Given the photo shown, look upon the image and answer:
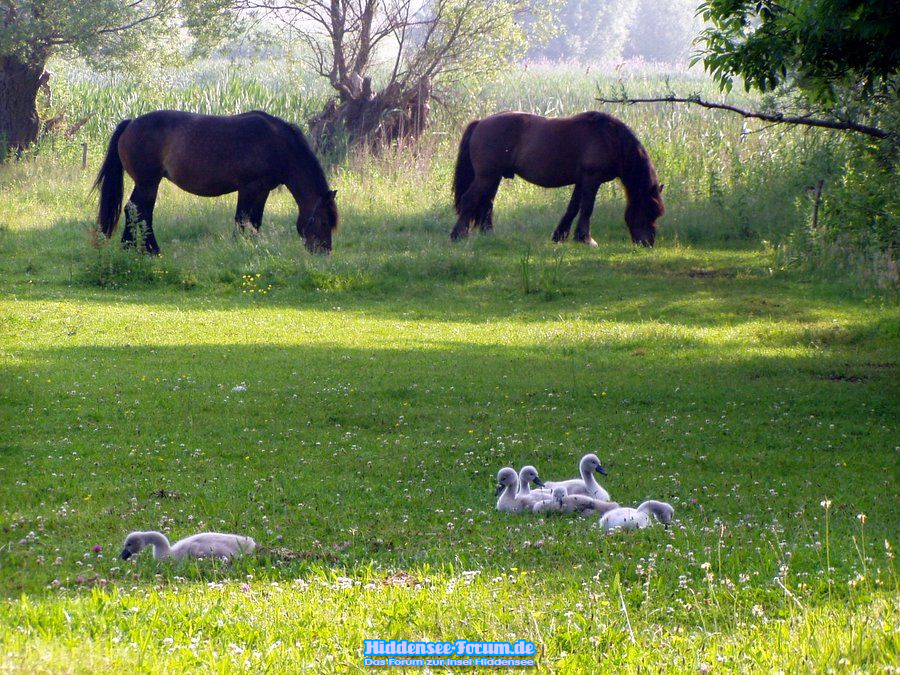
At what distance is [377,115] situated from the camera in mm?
33250

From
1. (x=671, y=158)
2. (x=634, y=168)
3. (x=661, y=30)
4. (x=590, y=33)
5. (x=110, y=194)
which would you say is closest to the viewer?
(x=110, y=194)

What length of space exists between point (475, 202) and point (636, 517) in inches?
669

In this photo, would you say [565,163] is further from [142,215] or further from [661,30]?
[661,30]

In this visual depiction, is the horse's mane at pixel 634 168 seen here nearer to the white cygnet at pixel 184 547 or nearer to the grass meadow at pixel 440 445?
the grass meadow at pixel 440 445

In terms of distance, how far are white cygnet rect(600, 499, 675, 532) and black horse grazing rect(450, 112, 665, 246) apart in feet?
51.3

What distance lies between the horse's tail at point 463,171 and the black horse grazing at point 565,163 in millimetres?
24

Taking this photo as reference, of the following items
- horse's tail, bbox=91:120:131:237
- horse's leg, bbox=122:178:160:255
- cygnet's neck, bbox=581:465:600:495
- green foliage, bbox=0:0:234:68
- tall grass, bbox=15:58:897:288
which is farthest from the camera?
green foliage, bbox=0:0:234:68

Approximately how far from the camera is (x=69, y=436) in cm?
867

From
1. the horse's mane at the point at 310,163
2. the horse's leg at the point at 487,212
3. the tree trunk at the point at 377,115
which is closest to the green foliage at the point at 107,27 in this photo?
the tree trunk at the point at 377,115

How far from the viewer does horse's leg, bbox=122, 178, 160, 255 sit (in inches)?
768

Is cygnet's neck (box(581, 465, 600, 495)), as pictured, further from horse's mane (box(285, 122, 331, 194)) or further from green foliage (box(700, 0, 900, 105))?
horse's mane (box(285, 122, 331, 194))

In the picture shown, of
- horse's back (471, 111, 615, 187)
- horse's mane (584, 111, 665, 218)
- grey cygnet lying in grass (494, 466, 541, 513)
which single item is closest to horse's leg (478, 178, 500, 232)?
horse's back (471, 111, 615, 187)

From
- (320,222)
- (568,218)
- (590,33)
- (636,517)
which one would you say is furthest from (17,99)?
(590,33)

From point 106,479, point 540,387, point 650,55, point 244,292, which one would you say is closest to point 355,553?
point 106,479
